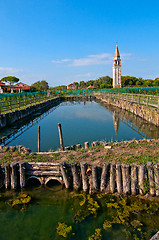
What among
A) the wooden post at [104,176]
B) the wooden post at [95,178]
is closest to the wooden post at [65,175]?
the wooden post at [95,178]

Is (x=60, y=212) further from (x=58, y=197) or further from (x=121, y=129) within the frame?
(x=121, y=129)

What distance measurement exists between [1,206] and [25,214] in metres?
0.90

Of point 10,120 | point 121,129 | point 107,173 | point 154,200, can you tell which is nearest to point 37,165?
point 107,173

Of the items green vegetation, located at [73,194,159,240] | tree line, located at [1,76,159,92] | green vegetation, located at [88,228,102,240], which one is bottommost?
green vegetation, located at [88,228,102,240]

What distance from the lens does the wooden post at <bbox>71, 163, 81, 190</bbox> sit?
19.4 ft

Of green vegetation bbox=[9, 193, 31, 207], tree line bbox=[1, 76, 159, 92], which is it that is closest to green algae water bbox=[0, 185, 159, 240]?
green vegetation bbox=[9, 193, 31, 207]

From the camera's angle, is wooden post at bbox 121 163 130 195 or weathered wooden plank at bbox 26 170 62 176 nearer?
wooden post at bbox 121 163 130 195

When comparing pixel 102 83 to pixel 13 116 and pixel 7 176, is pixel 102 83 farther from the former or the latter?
pixel 7 176

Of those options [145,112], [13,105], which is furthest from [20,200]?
[13,105]

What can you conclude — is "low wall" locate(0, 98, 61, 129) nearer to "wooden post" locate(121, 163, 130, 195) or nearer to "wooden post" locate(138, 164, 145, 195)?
"wooden post" locate(121, 163, 130, 195)

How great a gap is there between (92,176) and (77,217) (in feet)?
4.23

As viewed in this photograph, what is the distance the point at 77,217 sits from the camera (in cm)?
507

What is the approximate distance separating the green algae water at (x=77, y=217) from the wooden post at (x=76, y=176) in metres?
0.25

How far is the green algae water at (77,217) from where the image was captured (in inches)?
178
